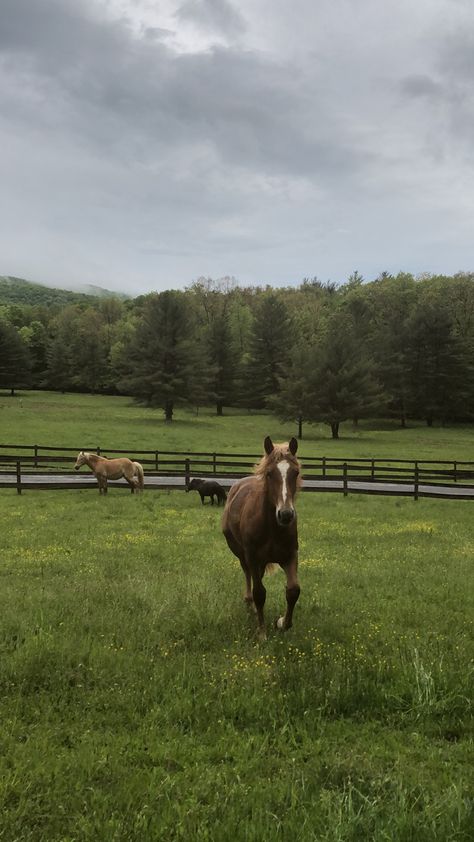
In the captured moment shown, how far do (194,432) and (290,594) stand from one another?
4303cm

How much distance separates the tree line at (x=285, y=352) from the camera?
54719 mm

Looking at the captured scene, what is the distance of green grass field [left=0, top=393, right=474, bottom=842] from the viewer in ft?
10.8

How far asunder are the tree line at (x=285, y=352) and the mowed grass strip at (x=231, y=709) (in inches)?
1791

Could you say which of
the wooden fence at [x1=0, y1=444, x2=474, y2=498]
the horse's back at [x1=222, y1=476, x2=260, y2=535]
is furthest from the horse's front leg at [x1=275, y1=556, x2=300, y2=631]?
the wooden fence at [x1=0, y1=444, x2=474, y2=498]

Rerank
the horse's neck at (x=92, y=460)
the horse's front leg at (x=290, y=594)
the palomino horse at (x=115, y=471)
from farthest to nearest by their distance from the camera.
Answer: the horse's neck at (x=92, y=460), the palomino horse at (x=115, y=471), the horse's front leg at (x=290, y=594)

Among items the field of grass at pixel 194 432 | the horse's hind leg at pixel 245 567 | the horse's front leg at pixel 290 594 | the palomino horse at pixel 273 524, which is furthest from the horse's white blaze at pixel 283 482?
the field of grass at pixel 194 432

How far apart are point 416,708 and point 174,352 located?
5637 centimetres

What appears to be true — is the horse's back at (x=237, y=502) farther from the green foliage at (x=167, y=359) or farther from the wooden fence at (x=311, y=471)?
the green foliage at (x=167, y=359)

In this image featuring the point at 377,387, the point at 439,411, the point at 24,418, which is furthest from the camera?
the point at 439,411

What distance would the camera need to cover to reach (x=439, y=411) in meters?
63.8

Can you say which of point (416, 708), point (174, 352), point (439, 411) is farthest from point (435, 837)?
point (439, 411)

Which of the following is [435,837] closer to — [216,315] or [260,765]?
[260,765]

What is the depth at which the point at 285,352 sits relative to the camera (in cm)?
7331

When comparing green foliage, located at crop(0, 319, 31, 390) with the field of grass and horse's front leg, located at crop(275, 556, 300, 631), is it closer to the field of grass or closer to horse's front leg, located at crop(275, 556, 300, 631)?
the field of grass
